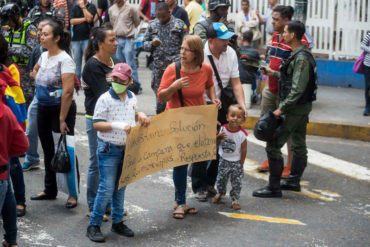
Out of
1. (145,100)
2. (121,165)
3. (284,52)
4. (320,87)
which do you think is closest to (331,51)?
(320,87)

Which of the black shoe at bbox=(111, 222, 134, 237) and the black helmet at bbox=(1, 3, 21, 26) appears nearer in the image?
the black shoe at bbox=(111, 222, 134, 237)

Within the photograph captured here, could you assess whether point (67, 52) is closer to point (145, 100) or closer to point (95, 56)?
point (95, 56)

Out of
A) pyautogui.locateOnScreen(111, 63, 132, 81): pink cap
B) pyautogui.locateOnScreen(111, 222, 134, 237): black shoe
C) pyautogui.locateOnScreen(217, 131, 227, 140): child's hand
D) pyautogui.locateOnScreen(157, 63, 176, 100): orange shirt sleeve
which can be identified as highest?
pyautogui.locateOnScreen(111, 63, 132, 81): pink cap

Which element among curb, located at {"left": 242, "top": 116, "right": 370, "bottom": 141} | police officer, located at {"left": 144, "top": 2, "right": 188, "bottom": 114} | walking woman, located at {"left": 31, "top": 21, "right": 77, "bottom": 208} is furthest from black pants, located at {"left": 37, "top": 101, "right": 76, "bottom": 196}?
curb, located at {"left": 242, "top": 116, "right": 370, "bottom": 141}

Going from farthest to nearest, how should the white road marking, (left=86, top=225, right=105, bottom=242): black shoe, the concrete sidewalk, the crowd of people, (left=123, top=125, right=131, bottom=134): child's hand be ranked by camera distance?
the concrete sidewalk, the white road marking, (left=86, top=225, right=105, bottom=242): black shoe, the crowd of people, (left=123, top=125, right=131, bottom=134): child's hand

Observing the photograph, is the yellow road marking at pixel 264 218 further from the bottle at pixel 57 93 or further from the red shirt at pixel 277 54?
the bottle at pixel 57 93

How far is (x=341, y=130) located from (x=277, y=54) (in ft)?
9.94

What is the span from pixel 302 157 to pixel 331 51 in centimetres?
658

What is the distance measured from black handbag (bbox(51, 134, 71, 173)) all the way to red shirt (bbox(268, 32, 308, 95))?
2.72 meters

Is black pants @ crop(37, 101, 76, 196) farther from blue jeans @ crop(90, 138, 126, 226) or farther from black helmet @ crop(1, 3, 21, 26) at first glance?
black helmet @ crop(1, 3, 21, 26)

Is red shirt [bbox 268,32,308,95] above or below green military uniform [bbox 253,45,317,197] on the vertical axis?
above

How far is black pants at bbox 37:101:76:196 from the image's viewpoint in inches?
268

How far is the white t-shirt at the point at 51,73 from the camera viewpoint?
661cm

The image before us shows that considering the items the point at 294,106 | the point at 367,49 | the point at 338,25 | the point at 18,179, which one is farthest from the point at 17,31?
the point at 338,25
